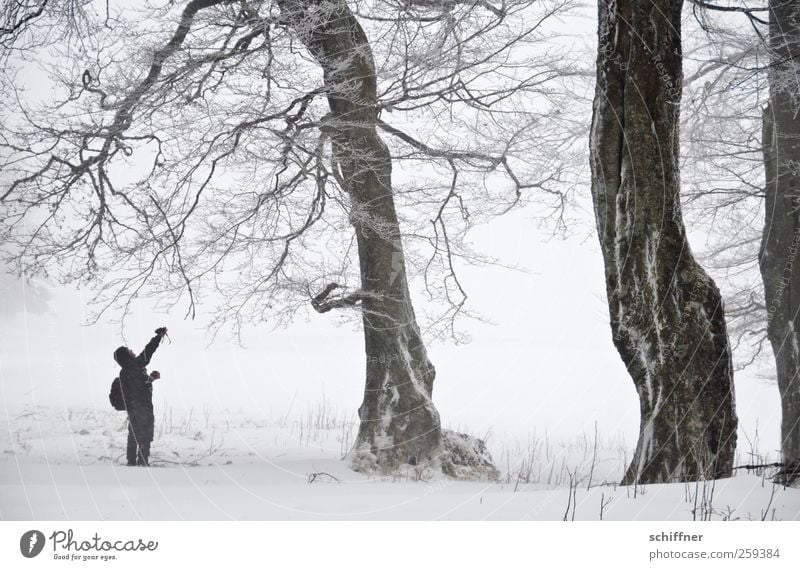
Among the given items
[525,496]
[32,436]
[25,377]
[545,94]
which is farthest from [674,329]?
[32,436]

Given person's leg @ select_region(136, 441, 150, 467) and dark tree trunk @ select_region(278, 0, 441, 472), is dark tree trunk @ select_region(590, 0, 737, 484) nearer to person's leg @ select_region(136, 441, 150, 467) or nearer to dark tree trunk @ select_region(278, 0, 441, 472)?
dark tree trunk @ select_region(278, 0, 441, 472)

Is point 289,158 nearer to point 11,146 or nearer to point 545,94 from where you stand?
point 11,146

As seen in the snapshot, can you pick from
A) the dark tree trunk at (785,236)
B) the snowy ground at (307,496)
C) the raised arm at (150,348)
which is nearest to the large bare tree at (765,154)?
the dark tree trunk at (785,236)

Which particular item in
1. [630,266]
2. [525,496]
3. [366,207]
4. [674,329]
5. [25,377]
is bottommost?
[525,496]

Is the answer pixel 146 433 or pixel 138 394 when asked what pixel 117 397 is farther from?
pixel 146 433

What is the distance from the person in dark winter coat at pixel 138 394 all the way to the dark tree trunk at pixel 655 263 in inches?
140

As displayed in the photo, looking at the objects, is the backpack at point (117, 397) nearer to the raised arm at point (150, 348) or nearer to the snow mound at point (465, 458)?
the raised arm at point (150, 348)

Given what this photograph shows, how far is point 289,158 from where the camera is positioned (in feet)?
17.6

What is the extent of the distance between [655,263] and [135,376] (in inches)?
163

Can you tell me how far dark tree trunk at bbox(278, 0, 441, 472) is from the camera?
5.75 meters

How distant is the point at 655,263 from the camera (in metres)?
4.30

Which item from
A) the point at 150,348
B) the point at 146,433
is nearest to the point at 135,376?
the point at 150,348

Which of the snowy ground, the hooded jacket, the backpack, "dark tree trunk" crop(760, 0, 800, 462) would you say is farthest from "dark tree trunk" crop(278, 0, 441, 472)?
"dark tree trunk" crop(760, 0, 800, 462)

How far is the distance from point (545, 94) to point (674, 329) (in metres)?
3.07
